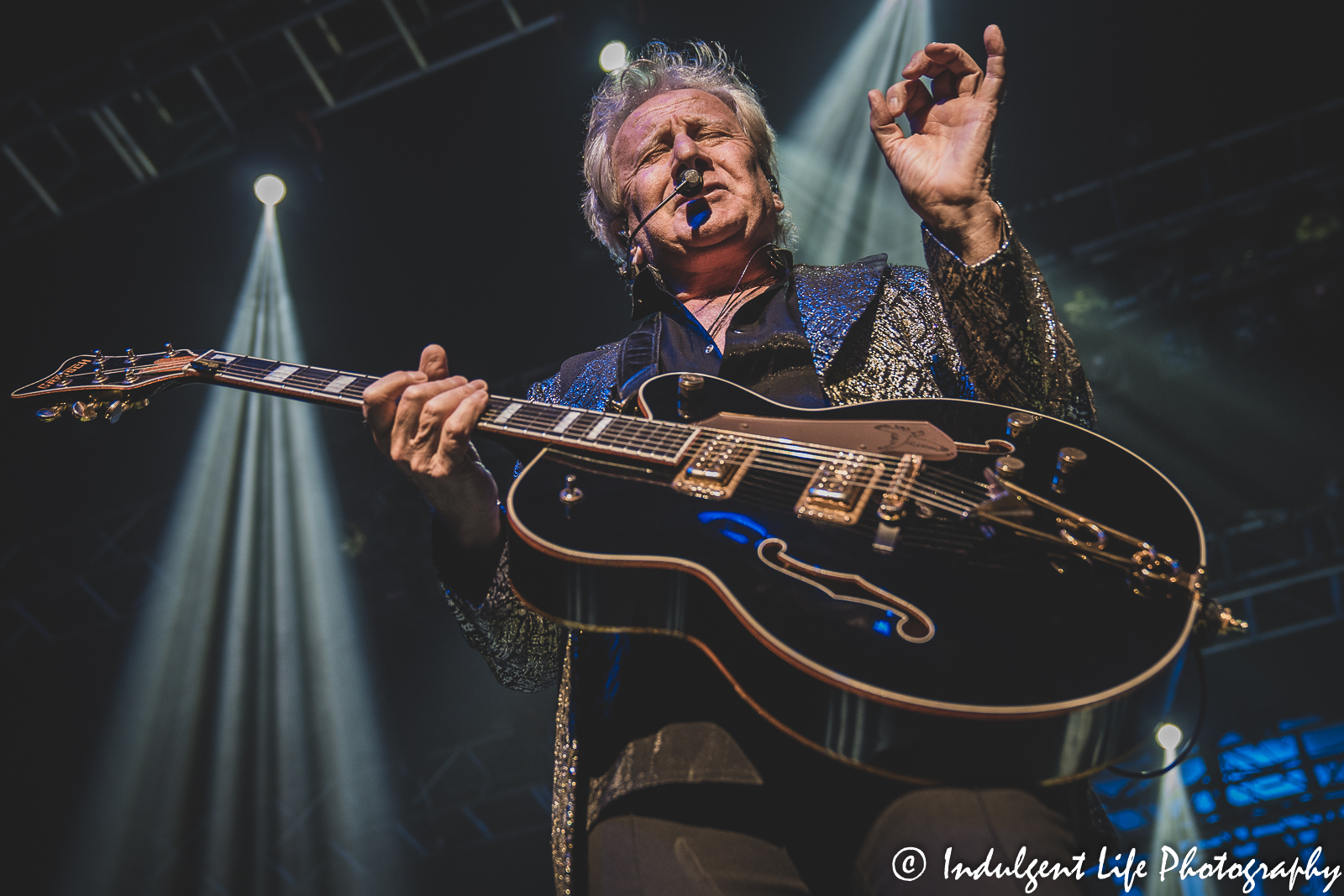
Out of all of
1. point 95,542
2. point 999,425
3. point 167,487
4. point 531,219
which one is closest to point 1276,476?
point 531,219

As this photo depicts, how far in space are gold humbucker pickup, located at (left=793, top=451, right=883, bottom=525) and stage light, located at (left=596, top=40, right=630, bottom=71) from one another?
5.49 m

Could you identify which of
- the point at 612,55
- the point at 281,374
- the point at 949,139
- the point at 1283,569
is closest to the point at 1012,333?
the point at 949,139

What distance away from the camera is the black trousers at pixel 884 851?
1.35 m

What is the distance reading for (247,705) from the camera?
28.9ft

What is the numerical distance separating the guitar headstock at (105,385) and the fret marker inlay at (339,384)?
395mm

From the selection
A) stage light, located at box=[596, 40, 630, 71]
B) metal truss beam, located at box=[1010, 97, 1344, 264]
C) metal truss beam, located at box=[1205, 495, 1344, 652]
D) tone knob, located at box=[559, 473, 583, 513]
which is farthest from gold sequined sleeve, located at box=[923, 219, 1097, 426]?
metal truss beam, located at box=[1205, 495, 1344, 652]

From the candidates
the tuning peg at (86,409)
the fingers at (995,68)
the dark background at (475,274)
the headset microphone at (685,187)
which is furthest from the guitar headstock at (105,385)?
the dark background at (475,274)

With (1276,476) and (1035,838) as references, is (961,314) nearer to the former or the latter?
(1035,838)

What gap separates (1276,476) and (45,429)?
37.3ft

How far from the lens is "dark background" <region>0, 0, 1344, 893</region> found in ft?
21.8

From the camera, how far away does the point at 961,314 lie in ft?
6.66

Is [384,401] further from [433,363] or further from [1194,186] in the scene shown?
[1194,186]
